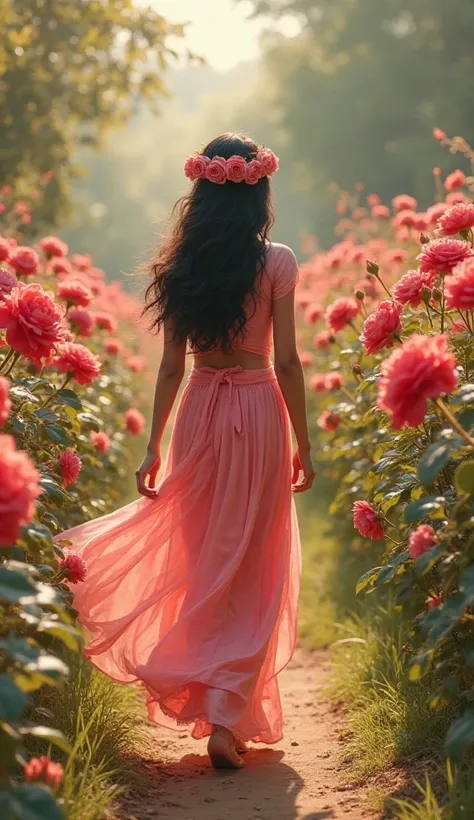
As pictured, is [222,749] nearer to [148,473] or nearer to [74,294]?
[148,473]

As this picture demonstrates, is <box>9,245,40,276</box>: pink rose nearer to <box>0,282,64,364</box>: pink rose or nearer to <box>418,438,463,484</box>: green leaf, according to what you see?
<box>0,282,64,364</box>: pink rose

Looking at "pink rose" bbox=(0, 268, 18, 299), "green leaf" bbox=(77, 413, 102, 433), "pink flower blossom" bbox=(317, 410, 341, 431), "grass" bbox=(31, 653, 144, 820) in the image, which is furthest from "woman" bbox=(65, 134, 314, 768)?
"pink flower blossom" bbox=(317, 410, 341, 431)

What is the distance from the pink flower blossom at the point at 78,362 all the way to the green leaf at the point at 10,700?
178cm

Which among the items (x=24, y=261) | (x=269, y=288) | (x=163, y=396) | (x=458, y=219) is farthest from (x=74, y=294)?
(x=458, y=219)

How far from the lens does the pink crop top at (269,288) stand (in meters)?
3.41

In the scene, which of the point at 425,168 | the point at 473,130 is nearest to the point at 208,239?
the point at 473,130

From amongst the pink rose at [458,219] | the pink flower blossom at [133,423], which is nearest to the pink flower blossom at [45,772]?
the pink rose at [458,219]

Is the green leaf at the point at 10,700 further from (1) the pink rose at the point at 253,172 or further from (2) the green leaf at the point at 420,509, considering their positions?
(1) the pink rose at the point at 253,172

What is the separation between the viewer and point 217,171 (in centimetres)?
336

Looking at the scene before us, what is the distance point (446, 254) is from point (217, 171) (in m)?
0.84

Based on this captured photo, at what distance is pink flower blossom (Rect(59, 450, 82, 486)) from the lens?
334cm

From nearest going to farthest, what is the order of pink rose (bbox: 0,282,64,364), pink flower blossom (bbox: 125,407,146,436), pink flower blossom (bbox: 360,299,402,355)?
pink rose (bbox: 0,282,64,364) → pink flower blossom (bbox: 360,299,402,355) → pink flower blossom (bbox: 125,407,146,436)

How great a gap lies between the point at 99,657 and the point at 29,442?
2.60 feet

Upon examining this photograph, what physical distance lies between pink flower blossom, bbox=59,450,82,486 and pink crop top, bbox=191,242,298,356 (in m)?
0.66
